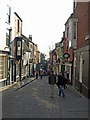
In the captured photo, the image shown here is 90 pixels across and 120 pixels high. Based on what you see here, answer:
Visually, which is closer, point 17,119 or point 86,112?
point 17,119

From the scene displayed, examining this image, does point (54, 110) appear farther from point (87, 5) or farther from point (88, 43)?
point (87, 5)

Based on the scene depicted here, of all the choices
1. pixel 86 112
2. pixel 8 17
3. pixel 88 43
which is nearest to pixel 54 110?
pixel 86 112

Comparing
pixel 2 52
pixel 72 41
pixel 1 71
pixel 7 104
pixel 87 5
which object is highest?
pixel 87 5

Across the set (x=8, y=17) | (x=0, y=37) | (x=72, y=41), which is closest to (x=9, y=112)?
(x=0, y=37)

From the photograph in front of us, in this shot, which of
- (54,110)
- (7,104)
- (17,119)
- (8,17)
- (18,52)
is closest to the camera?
(17,119)

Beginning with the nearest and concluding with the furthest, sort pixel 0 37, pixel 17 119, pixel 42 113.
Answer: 1. pixel 17 119
2. pixel 42 113
3. pixel 0 37

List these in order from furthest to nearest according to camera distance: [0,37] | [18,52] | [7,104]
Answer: [18,52], [0,37], [7,104]

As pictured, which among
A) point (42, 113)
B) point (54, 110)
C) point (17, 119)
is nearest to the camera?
point (17, 119)

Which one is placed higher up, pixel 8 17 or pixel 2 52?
pixel 8 17

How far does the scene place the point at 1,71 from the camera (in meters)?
16.9

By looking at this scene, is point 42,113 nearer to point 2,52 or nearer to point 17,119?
point 17,119

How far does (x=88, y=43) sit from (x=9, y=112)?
22.0ft

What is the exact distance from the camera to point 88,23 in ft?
38.9

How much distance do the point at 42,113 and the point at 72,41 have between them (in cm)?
1118
